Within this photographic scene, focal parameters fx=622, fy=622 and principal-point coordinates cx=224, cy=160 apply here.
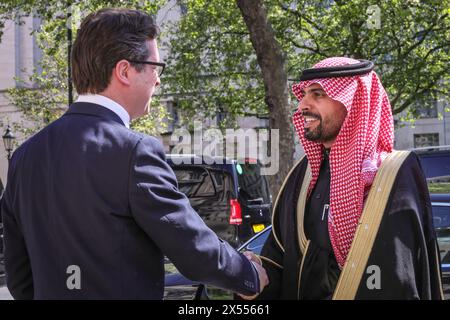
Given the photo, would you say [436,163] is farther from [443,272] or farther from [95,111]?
[95,111]

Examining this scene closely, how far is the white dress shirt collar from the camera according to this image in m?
2.14

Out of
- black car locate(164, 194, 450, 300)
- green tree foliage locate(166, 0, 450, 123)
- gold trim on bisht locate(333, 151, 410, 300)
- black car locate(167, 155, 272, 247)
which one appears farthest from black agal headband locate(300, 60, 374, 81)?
green tree foliage locate(166, 0, 450, 123)

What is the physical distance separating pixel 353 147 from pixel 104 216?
110 cm

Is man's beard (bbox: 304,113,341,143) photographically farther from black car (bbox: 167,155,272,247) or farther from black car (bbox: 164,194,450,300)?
black car (bbox: 167,155,272,247)

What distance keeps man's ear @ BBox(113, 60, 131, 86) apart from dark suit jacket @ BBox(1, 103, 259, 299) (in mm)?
121

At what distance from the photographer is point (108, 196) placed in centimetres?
199

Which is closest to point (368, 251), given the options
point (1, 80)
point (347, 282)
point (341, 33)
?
point (347, 282)

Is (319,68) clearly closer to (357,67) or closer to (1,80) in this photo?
(357,67)

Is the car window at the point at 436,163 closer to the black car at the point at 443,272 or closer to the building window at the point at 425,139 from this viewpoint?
Result: the black car at the point at 443,272

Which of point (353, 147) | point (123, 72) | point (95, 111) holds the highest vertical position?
point (123, 72)

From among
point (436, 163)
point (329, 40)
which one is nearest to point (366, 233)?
point (436, 163)

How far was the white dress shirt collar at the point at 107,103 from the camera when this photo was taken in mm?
2143

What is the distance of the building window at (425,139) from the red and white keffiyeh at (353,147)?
33457mm

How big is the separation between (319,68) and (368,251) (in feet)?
2.82
